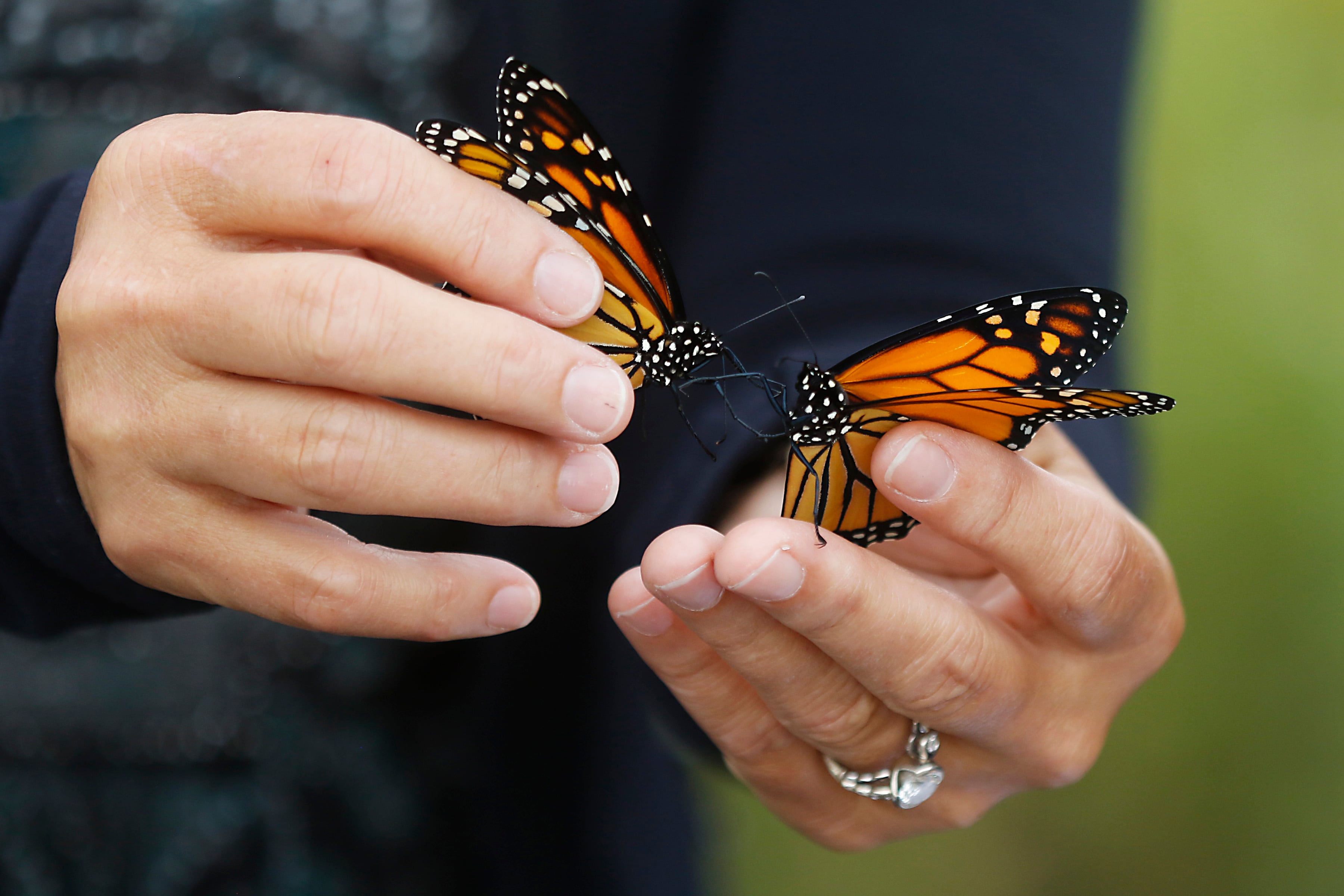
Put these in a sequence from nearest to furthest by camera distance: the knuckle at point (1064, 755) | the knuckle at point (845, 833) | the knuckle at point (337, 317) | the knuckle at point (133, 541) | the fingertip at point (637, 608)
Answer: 1. the knuckle at point (337, 317)
2. the knuckle at point (133, 541)
3. the fingertip at point (637, 608)
4. the knuckle at point (1064, 755)
5. the knuckle at point (845, 833)

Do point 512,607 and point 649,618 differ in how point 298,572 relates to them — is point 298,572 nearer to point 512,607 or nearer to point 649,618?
point 512,607

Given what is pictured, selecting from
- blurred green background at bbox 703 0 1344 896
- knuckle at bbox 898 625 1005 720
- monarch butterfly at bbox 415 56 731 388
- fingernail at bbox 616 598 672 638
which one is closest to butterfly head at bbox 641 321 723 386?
monarch butterfly at bbox 415 56 731 388

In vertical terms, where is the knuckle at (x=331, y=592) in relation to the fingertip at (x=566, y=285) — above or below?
below

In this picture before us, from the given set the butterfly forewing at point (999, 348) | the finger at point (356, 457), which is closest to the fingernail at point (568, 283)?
the finger at point (356, 457)

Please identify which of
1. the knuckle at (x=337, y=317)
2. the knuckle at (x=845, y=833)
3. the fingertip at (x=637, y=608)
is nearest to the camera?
the knuckle at (x=337, y=317)

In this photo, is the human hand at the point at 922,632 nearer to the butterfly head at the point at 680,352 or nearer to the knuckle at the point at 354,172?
the butterfly head at the point at 680,352

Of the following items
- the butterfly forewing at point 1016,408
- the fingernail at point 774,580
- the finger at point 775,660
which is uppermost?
the butterfly forewing at point 1016,408
